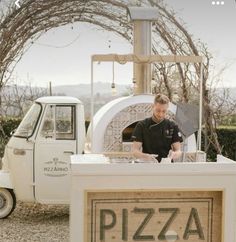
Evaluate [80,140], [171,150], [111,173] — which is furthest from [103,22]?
[111,173]

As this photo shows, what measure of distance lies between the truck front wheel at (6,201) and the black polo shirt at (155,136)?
278cm

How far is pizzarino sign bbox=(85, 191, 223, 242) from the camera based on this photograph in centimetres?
464

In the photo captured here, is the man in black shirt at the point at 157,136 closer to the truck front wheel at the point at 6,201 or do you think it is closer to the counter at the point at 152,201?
the counter at the point at 152,201

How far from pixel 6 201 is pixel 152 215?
3482 millimetres

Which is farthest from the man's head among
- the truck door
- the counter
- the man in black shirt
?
the truck door

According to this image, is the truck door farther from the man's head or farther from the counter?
the counter

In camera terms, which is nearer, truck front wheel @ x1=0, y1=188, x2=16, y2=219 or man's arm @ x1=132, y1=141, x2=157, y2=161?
man's arm @ x1=132, y1=141, x2=157, y2=161

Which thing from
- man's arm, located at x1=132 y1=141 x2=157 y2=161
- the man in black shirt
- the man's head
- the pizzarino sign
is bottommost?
the pizzarino sign

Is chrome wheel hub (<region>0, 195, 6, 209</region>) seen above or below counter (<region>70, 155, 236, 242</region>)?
below

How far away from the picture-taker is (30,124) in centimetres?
759

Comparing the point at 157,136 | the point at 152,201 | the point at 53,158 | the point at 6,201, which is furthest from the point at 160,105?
the point at 6,201

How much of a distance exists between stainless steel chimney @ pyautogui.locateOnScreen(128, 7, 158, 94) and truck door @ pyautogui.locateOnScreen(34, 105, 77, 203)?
3.98 feet

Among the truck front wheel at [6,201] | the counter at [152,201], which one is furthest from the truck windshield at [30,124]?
the counter at [152,201]

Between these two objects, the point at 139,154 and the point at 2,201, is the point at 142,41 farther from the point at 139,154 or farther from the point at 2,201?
the point at 139,154
